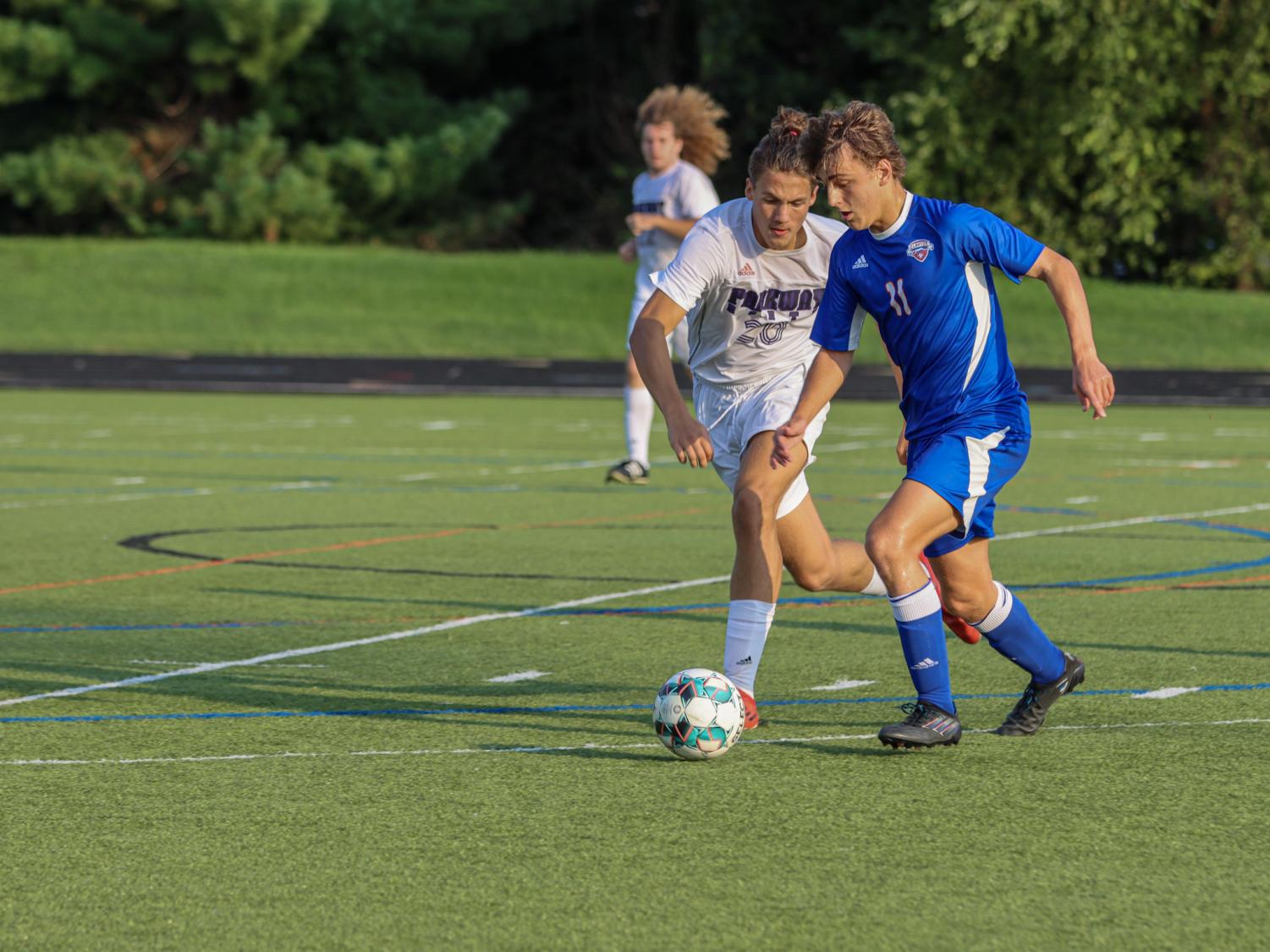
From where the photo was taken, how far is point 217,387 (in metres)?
26.4

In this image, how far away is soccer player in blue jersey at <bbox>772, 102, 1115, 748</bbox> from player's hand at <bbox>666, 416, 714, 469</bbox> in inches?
10.6

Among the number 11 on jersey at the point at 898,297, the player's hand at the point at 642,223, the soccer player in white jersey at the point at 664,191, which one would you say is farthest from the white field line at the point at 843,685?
the player's hand at the point at 642,223

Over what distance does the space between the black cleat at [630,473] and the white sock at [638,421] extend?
0.28 ft

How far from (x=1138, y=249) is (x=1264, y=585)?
31961 millimetres

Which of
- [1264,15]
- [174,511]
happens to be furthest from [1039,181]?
[174,511]

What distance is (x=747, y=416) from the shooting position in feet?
23.0

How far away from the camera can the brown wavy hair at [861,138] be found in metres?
6.05

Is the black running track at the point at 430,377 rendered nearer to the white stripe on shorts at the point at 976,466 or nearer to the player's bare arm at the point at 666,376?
the player's bare arm at the point at 666,376

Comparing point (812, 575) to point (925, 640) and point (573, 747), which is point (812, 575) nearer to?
point (925, 640)

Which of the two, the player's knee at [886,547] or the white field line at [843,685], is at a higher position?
the player's knee at [886,547]

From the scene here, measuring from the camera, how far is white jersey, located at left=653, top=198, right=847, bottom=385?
6910 mm

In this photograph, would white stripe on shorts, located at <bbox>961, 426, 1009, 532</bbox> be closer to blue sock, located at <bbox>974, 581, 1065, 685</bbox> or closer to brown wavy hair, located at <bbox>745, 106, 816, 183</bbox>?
blue sock, located at <bbox>974, 581, 1065, 685</bbox>

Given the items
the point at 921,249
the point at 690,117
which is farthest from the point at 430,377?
the point at 921,249

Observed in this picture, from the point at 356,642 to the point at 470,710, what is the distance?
4.95 ft
